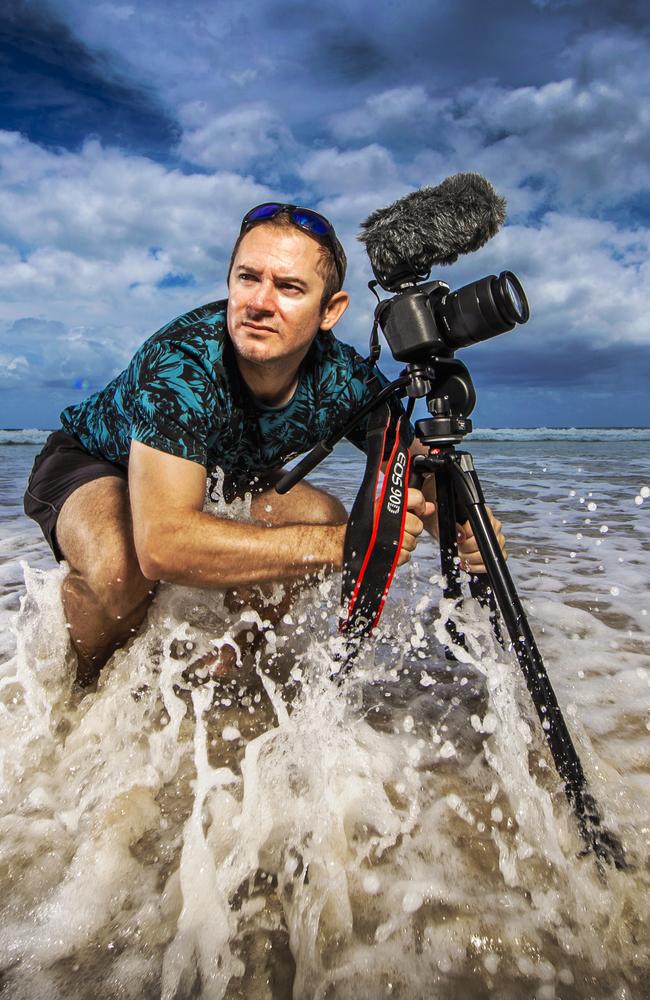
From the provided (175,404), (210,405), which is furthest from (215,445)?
(175,404)

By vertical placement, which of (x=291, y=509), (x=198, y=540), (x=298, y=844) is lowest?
(x=298, y=844)

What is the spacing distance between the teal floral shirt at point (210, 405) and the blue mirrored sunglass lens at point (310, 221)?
394 mm

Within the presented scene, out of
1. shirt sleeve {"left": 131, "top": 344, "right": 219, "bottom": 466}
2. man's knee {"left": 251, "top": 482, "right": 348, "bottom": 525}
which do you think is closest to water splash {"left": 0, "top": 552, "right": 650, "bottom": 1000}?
man's knee {"left": 251, "top": 482, "right": 348, "bottom": 525}

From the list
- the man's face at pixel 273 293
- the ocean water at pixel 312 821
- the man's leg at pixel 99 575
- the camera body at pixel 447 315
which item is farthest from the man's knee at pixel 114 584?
the camera body at pixel 447 315

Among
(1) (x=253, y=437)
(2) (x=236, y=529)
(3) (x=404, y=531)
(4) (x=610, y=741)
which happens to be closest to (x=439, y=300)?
(3) (x=404, y=531)

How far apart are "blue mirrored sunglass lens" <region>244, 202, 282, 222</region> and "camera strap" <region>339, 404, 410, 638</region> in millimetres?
1045

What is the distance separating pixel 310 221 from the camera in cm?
226

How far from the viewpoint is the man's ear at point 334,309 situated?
94.7 inches

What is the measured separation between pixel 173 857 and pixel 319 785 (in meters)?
0.43

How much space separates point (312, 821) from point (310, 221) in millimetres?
2001

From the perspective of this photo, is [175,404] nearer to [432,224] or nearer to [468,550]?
[432,224]

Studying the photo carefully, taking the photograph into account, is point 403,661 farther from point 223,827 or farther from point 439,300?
point 439,300

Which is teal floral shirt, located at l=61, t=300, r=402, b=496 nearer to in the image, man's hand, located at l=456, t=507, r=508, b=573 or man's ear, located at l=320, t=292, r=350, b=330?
man's ear, located at l=320, t=292, r=350, b=330

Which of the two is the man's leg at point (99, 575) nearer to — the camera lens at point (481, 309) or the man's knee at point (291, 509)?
the man's knee at point (291, 509)
